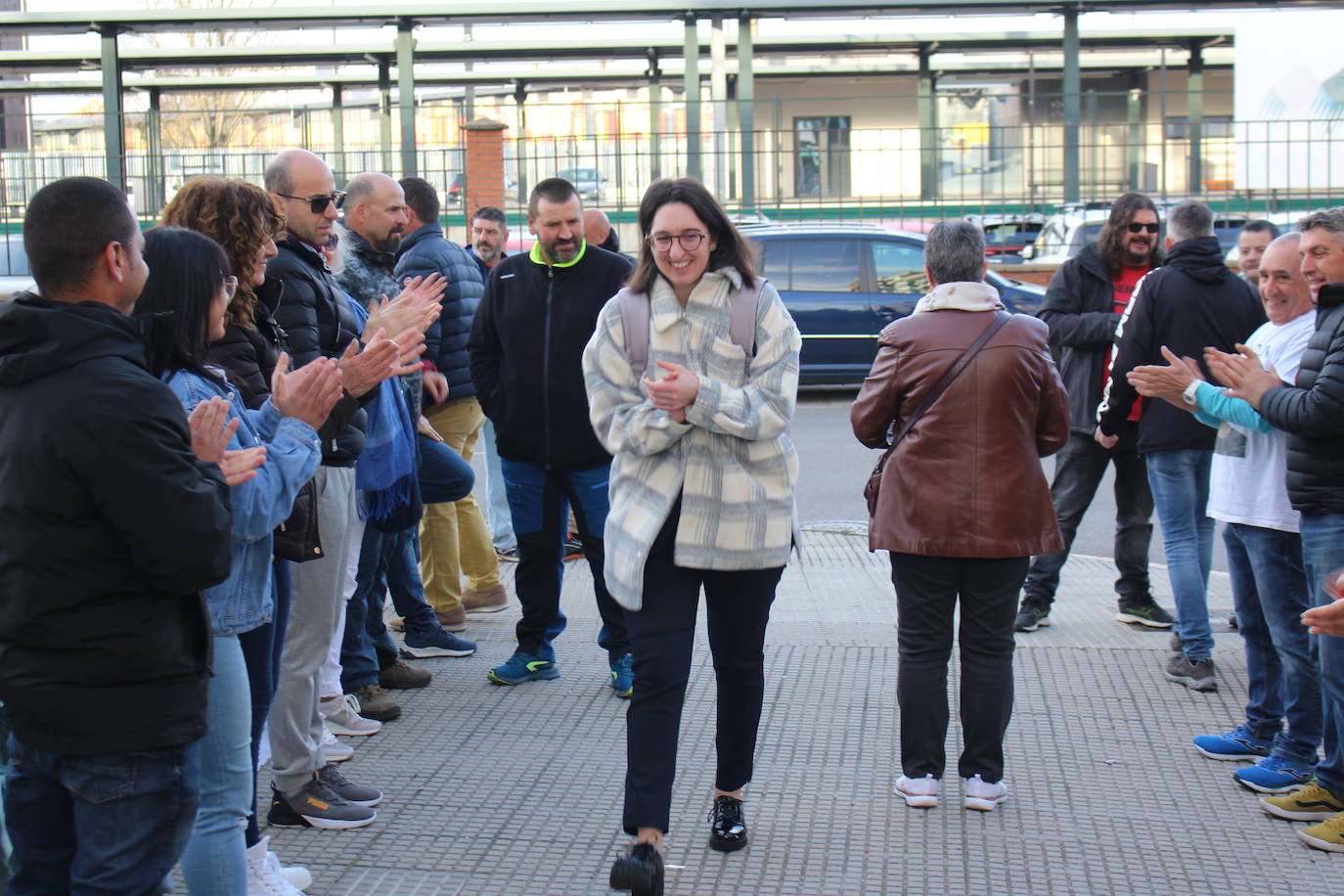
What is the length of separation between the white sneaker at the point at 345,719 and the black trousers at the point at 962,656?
1.94m

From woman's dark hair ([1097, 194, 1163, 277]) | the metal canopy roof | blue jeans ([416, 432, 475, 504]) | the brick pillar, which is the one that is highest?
the metal canopy roof

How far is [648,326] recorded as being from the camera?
154 inches

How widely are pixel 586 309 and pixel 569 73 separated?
917 inches

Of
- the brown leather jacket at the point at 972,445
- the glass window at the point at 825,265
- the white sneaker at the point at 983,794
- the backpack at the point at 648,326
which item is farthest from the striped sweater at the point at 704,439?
the glass window at the point at 825,265

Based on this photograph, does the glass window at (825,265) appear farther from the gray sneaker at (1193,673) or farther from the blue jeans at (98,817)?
the blue jeans at (98,817)

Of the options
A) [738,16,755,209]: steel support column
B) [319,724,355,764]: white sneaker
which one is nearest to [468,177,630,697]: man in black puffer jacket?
[319,724,355,764]: white sneaker

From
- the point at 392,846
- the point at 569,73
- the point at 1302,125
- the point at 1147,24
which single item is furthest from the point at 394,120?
the point at 392,846

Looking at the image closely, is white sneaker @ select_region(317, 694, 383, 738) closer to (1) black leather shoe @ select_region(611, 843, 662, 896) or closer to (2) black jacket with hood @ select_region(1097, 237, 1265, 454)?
(1) black leather shoe @ select_region(611, 843, 662, 896)

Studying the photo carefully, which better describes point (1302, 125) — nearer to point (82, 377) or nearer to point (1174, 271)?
point (1174, 271)

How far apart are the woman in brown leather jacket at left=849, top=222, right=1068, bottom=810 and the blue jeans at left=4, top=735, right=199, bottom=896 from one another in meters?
2.37

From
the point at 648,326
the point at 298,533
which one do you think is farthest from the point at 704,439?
the point at 298,533

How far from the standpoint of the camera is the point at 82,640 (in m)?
2.46

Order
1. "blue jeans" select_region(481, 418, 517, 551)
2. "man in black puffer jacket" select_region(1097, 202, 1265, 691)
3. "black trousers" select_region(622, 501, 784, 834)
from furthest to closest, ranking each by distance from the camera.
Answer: "blue jeans" select_region(481, 418, 517, 551)
"man in black puffer jacket" select_region(1097, 202, 1265, 691)
"black trousers" select_region(622, 501, 784, 834)

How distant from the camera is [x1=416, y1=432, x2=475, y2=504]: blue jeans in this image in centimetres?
588
